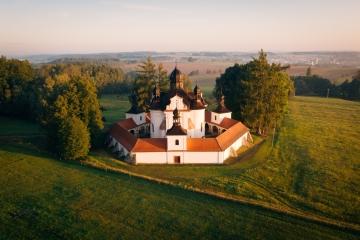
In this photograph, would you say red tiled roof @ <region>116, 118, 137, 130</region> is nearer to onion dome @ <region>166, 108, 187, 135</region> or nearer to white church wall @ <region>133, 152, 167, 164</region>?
white church wall @ <region>133, 152, 167, 164</region>

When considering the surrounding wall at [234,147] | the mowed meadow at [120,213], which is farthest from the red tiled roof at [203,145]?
the mowed meadow at [120,213]

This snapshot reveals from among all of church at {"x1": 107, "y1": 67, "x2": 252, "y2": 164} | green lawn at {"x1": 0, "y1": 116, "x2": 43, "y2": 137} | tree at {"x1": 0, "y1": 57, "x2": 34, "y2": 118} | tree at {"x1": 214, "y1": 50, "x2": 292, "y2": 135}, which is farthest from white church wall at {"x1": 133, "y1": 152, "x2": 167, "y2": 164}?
tree at {"x1": 0, "y1": 57, "x2": 34, "y2": 118}

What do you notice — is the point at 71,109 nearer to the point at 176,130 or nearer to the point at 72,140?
the point at 72,140

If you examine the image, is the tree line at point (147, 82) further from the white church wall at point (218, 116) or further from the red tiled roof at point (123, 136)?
the white church wall at point (218, 116)

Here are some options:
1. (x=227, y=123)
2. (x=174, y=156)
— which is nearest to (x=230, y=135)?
(x=227, y=123)

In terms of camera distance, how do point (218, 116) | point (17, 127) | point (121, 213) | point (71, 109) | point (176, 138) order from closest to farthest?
point (121, 213)
point (176, 138)
point (71, 109)
point (218, 116)
point (17, 127)

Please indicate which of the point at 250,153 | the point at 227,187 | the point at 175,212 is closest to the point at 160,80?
the point at 250,153

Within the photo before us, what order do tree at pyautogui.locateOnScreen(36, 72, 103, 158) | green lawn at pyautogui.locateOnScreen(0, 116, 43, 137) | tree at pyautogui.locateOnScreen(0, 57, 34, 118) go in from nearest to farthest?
tree at pyautogui.locateOnScreen(36, 72, 103, 158) < green lawn at pyautogui.locateOnScreen(0, 116, 43, 137) < tree at pyautogui.locateOnScreen(0, 57, 34, 118)
